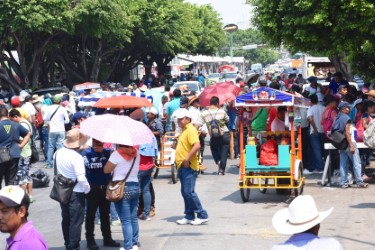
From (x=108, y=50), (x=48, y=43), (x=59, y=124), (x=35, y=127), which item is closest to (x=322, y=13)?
(x=59, y=124)

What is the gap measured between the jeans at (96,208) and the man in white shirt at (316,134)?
733cm

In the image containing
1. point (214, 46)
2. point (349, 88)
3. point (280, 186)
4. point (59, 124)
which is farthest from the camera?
point (214, 46)

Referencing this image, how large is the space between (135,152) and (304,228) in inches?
188

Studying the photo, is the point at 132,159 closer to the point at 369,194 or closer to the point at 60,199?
the point at 60,199

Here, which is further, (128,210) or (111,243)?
(111,243)

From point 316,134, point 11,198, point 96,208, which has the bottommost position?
point 316,134

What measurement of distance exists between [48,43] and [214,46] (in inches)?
1767

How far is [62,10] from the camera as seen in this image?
39.2 meters

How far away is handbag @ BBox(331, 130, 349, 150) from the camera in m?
14.8

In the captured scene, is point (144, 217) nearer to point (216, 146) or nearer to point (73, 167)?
point (73, 167)

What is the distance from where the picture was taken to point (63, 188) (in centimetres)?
988

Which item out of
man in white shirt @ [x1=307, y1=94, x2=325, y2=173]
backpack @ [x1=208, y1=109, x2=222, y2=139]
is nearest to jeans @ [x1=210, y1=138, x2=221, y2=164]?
backpack @ [x1=208, y1=109, x2=222, y2=139]

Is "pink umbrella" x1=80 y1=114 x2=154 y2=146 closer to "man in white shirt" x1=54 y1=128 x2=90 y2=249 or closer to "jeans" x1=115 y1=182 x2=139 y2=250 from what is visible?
"man in white shirt" x1=54 y1=128 x2=90 y2=249

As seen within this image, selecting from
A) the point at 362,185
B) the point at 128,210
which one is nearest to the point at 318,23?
the point at 362,185
